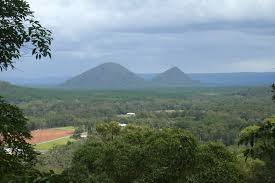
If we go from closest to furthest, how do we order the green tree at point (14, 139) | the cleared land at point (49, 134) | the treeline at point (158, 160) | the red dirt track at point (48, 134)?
the green tree at point (14, 139), the treeline at point (158, 160), the cleared land at point (49, 134), the red dirt track at point (48, 134)

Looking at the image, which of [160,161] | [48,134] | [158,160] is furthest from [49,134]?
[160,161]

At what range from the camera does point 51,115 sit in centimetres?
18138

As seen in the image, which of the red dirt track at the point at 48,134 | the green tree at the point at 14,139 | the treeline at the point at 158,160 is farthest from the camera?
the red dirt track at the point at 48,134

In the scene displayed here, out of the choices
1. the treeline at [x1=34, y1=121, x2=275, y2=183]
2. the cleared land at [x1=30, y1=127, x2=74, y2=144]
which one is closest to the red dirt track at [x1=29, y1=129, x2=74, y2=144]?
the cleared land at [x1=30, y1=127, x2=74, y2=144]

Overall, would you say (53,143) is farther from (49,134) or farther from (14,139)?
(14,139)

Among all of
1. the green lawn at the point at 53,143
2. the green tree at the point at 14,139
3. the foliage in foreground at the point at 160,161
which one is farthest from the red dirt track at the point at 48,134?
the green tree at the point at 14,139

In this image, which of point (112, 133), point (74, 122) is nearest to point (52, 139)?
point (74, 122)

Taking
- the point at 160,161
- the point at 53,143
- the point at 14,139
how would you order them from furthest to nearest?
the point at 53,143
the point at 160,161
the point at 14,139

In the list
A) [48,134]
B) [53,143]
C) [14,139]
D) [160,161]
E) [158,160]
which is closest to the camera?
[14,139]

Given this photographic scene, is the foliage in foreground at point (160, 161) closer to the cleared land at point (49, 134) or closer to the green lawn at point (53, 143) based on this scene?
the green lawn at point (53, 143)

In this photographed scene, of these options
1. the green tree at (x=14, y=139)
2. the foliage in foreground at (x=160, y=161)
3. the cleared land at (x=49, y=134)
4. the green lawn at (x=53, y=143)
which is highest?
the green tree at (x=14, y=139)

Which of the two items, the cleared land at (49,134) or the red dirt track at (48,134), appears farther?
the red dirt track at (48,134)

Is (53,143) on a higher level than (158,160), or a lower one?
lower

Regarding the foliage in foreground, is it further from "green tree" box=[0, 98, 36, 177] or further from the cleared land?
the cleared land
